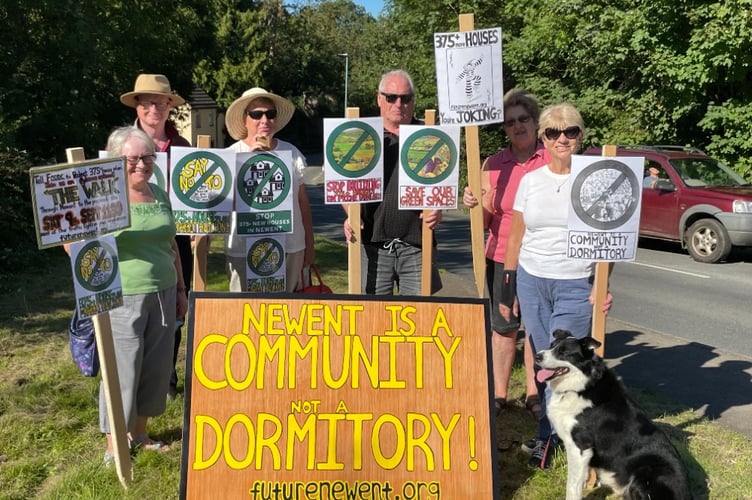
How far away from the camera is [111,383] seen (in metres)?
3.51

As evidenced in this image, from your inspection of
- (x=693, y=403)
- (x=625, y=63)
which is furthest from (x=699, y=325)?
(x=625, y=63)

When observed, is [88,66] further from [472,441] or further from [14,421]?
[472,441]

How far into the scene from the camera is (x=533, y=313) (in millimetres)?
3969

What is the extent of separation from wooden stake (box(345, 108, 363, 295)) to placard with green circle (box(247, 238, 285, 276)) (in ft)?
1.66

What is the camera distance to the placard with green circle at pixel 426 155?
13.5ft

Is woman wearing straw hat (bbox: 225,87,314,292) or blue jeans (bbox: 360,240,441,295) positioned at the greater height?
woman wearing straw hat (bbox: 225,87,314,292)

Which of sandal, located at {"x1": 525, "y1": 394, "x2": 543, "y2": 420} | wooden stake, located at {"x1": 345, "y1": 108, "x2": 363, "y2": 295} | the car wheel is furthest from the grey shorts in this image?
the car wheel

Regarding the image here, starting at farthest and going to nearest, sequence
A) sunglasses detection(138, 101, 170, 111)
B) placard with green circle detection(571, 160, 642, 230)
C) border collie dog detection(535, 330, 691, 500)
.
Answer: sunglasses detection(138, 101, 170, 111) → placard with green circle detection(571, 160, 642, 230) → border collie dog detection(535, 330, 691, 500)

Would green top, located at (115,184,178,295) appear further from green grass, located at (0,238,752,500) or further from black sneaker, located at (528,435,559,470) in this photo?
black sneaker, located at (528,435,559,470)

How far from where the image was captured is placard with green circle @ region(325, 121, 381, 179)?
408cm

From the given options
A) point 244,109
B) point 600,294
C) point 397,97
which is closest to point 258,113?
point 244,109

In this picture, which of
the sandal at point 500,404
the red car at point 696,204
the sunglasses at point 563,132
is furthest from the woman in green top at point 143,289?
the red car at point 696,204

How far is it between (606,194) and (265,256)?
81.5 inches

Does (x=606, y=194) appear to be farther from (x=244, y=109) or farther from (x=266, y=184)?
(x=244, y=109)
